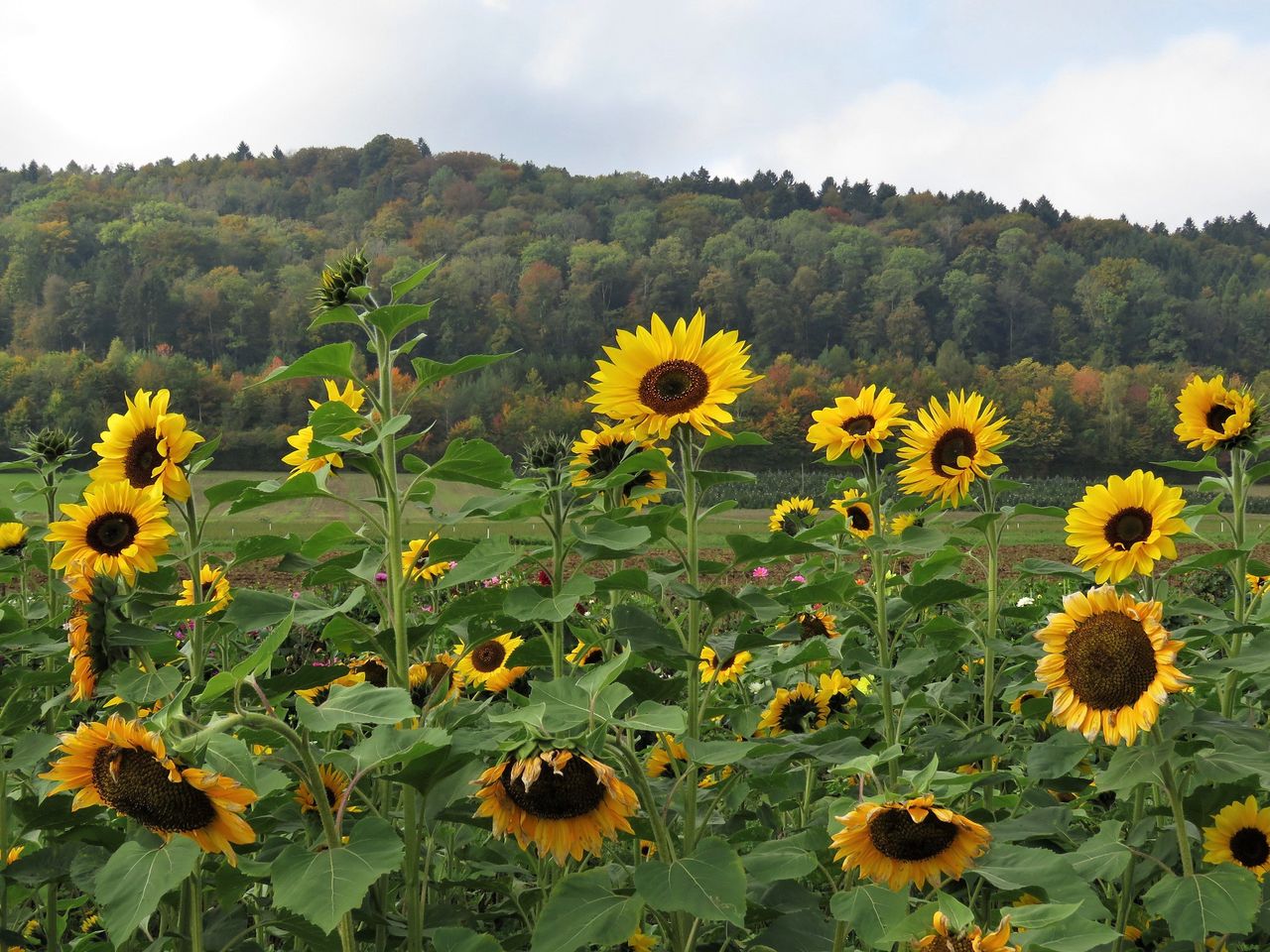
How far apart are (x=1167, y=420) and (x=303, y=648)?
56.7m

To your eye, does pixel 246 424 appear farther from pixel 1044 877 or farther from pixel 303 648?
pixel 1044 877

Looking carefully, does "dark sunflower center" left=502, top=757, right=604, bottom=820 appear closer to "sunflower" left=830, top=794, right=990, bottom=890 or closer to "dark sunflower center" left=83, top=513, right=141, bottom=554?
"sunflower" left=830, top=794, right=990, bottom=890

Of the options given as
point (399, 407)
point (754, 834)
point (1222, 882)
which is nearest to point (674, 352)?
point (399, 407)

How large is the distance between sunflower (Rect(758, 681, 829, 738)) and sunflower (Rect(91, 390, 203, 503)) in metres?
1.83

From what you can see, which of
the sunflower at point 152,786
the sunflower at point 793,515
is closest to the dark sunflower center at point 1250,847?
the sunflower at point 152,786

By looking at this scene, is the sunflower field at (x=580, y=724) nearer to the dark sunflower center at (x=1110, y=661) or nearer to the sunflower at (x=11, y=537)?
the dark sunflower center at (x=1110, y=661)

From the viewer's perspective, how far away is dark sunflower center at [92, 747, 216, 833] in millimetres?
1241

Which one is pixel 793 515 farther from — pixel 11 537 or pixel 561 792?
pixel 561 792

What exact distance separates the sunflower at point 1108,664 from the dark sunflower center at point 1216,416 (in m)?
1.12

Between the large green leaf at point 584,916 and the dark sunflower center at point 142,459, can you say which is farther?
the dark sunflower center at point 142,459

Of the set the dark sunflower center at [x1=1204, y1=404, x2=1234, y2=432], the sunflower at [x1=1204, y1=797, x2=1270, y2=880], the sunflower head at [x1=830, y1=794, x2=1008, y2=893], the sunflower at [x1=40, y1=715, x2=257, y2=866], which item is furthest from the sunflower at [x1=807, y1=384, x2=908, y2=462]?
the sunflower at [x1=40, y1=715, x2=257, y2=866]

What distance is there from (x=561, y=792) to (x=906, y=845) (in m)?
0.49

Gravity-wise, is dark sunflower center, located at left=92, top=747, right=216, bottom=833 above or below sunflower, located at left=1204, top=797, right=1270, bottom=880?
above

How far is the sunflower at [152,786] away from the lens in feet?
4.01
